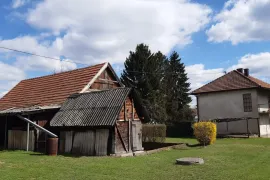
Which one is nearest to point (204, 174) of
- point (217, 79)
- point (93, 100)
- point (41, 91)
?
point (93, 100)

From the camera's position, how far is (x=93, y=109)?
19.8 meters

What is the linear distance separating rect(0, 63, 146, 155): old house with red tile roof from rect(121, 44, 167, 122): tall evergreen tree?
20.3 metres

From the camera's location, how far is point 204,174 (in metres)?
11.5

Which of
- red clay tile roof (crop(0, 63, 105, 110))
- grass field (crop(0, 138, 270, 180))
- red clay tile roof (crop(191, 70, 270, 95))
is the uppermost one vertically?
red clay tile roof (crop(191, 70, 270, 95))

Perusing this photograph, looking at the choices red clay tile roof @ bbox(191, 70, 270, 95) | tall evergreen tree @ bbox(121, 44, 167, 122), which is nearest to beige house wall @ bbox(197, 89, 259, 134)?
red clay tile roof @ bbox(191, 70, 270, 95)

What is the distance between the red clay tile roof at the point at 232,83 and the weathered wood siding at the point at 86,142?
2209 cm

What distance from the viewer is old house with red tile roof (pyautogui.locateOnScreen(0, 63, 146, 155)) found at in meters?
18.6

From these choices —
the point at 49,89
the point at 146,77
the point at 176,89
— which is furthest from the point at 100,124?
the point at 176,89

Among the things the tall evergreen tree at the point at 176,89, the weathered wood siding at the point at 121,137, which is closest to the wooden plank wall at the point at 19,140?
the weathered wood siding at the point at 121,137

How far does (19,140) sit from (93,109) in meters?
6.03

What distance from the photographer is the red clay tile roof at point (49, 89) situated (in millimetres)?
24516

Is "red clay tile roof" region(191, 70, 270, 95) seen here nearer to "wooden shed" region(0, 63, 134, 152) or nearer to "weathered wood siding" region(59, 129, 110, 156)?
"wooden shed" region(0, 63, 134, 152)

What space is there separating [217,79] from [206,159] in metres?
25.3

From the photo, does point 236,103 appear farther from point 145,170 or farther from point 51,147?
point 145,170
